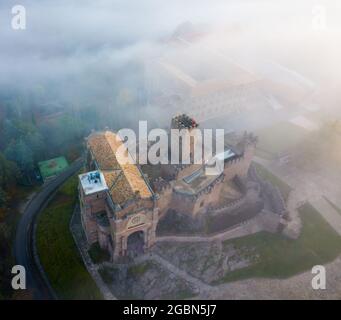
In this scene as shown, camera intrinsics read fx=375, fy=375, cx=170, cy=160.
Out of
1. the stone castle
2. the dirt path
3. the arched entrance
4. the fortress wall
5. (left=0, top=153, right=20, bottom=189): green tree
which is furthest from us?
(left=0, top=153, right=20, bottom=189): green tree

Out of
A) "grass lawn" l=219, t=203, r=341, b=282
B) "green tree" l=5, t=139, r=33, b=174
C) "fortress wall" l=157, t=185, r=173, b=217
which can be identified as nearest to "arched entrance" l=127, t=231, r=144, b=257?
"fortress wall" l=157, t=185, r=173, b=217

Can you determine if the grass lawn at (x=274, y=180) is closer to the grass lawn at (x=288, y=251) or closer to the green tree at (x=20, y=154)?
the grass lawn at (x=288, y=251)

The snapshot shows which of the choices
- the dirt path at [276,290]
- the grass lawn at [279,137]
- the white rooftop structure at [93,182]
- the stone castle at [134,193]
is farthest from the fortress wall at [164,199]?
the grass lawn at [279,137]

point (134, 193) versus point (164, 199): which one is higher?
point (134, 193)

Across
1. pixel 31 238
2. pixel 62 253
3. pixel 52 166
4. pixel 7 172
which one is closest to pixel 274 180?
pixel 62 253

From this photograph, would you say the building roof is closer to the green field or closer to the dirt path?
the green field

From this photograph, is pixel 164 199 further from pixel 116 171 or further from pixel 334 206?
pixel 334 206
